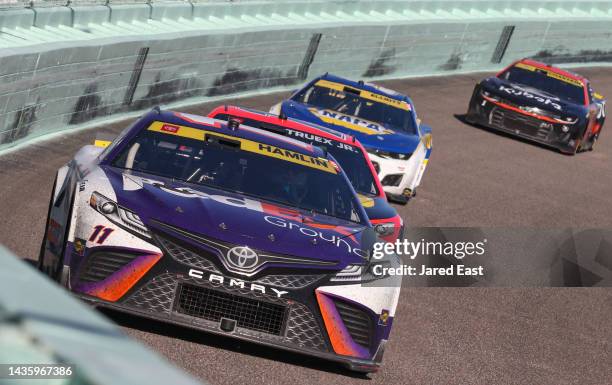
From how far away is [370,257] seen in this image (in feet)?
23.7

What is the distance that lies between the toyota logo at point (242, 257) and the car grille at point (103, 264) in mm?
525

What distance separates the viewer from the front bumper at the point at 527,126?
21375mm

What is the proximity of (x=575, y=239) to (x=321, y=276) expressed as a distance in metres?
8.12

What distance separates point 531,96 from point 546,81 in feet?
4.30

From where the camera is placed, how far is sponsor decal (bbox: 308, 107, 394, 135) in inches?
566

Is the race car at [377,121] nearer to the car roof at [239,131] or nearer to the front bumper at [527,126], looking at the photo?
the car roof at [239,131]

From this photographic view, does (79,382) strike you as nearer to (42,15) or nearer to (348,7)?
(42,15)

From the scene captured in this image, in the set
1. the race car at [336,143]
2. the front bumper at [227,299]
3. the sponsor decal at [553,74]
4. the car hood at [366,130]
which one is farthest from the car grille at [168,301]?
the sponsor decal at [553,74]

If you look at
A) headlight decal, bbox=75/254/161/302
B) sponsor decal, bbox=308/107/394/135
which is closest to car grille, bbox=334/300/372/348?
headlight decal, bbox=75/254/161/302

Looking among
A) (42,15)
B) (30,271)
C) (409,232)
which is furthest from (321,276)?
(42,15)

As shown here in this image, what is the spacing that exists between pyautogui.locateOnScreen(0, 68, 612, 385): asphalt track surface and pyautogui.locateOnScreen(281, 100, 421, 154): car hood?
73 centimetres

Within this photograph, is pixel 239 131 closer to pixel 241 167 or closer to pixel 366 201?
pixel 241 167

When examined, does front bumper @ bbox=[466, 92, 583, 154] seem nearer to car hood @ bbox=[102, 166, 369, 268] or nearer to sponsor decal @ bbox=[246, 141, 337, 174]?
sponsor decal @ bbox=[246, 141, 337, 174]

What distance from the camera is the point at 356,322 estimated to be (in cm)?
699
